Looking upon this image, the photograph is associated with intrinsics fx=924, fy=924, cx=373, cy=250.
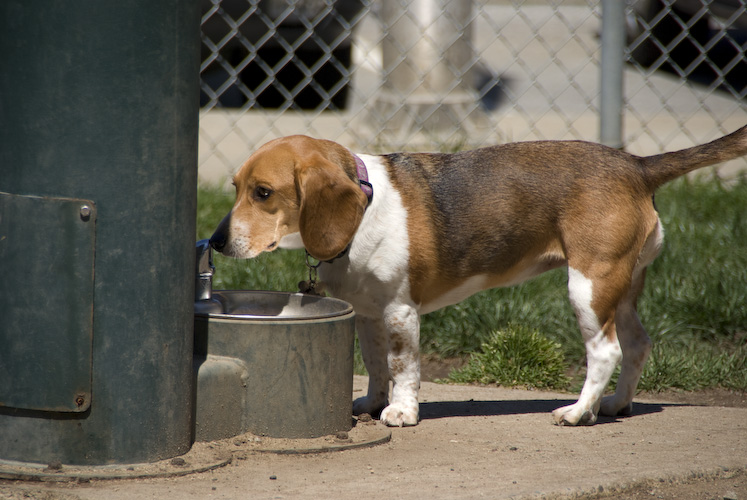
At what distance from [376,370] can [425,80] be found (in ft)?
12.4

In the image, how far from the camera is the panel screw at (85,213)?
2.39m

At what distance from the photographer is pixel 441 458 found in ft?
9.35

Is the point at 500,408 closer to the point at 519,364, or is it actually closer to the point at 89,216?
the point at 519,364

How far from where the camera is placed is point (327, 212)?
3.14 metres

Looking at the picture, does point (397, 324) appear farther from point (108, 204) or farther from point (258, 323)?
point (108, 204)

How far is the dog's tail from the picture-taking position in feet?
11.5

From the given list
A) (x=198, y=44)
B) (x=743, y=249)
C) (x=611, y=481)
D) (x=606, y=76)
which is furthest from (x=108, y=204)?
(x=743, y=249)

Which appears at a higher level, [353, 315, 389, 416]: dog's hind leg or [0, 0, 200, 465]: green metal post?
[0, 0, 200, 465]: green metal post

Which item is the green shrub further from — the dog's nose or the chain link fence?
the chain link fence

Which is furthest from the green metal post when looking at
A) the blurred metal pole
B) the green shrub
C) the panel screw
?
the blurred metal pole

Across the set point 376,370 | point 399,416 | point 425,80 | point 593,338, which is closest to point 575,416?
point 593,338

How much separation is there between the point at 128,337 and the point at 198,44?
83cm

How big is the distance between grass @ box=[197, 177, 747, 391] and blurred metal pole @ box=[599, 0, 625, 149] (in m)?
0.79

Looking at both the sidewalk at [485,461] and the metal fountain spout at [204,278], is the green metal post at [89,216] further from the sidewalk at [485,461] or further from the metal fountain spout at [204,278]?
the metal fountain spout at [204,278]
